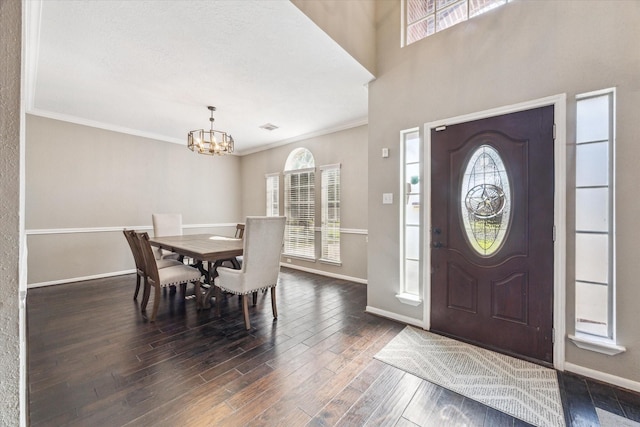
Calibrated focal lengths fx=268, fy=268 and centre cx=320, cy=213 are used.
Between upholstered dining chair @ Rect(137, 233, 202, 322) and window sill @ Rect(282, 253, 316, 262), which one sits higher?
upholstered dining chair @ Rect(137, 233, 202, 322)

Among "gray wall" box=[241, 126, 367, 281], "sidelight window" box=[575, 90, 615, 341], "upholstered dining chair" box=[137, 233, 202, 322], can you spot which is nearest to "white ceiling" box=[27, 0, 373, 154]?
"gray wall" box=[241, 126, 367, 281]

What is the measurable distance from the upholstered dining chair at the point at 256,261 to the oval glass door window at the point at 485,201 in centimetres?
184

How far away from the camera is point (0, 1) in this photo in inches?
28.0

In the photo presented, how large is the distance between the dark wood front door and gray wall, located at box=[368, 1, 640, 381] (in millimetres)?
158

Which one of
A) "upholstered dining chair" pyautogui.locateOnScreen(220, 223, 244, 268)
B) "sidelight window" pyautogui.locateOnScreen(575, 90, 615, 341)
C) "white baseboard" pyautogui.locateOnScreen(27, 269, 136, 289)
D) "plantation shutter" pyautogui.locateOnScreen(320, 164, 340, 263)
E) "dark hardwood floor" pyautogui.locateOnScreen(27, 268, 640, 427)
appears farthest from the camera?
"plantation shutter" pyautogui.locateOnScreen(320, 164, 340, 263)

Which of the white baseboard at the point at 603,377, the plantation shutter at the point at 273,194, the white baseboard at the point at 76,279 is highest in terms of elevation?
the plantation shutter at the point at 273,194

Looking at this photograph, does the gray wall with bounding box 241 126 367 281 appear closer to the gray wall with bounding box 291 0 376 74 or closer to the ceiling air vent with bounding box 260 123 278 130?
the ceiling air vent with bounding box 260 123 278 130

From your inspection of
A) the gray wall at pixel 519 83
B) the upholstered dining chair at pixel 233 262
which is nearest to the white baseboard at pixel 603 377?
the gray wall at pixel 519 83

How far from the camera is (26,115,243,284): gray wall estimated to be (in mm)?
4055

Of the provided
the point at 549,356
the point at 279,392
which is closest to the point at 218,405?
the point at 279,392

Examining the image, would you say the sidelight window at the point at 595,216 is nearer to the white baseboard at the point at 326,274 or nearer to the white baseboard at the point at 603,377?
the white baseboard at the point at 603,377

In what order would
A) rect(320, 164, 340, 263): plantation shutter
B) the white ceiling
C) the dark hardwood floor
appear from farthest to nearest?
rect(320, 164, 340, 263): plantation shutter
the white ceiling
the dark hardwood floor

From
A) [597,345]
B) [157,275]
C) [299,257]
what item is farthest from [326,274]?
[597,345]

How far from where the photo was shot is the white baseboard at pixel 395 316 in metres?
2.80
